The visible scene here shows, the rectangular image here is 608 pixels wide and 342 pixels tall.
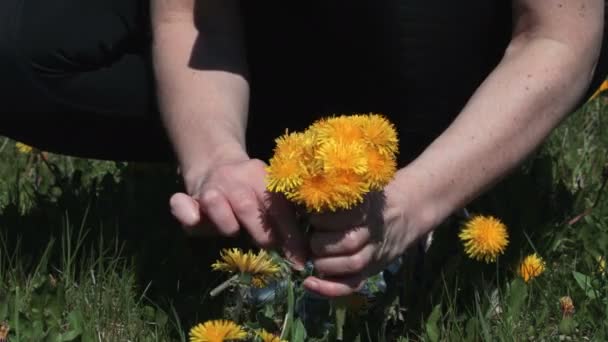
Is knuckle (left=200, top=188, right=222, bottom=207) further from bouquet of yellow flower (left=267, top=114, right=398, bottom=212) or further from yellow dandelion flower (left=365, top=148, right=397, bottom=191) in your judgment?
yellow dandelion flower (left=365, top=148, right=397, bottom=191)

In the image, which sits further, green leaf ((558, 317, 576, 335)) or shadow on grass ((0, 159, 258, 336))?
shadow on grass ((0, 159, 258, 336))

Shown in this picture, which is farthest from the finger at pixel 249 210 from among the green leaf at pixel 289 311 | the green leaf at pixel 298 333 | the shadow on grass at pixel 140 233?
the shadow on grass at pixel 140 233

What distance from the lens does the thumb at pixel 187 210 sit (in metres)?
1.38

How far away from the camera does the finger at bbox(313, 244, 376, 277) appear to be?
4.41ft

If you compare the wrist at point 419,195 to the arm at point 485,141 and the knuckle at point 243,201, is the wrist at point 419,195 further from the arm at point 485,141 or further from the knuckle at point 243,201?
the knuckle at point 243,201

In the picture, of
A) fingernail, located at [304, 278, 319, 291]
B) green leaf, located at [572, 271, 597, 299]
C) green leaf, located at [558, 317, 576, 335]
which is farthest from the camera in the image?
green leaf, located at [572, 271, 597, 299]

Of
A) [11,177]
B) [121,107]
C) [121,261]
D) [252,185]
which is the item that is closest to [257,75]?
[121,107]

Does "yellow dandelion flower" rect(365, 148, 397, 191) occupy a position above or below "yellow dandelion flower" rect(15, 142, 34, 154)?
above

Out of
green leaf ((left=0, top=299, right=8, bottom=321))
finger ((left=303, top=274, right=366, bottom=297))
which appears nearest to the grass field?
green leaf ((left=0, top=299, right=8, bottom=321))

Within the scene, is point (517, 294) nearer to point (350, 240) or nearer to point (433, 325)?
point (433, 325)

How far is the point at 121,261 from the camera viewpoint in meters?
1.96

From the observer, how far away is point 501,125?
147cm

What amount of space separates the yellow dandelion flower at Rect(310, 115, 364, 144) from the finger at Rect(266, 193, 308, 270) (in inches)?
4.5

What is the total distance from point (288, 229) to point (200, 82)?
0.31 metres
